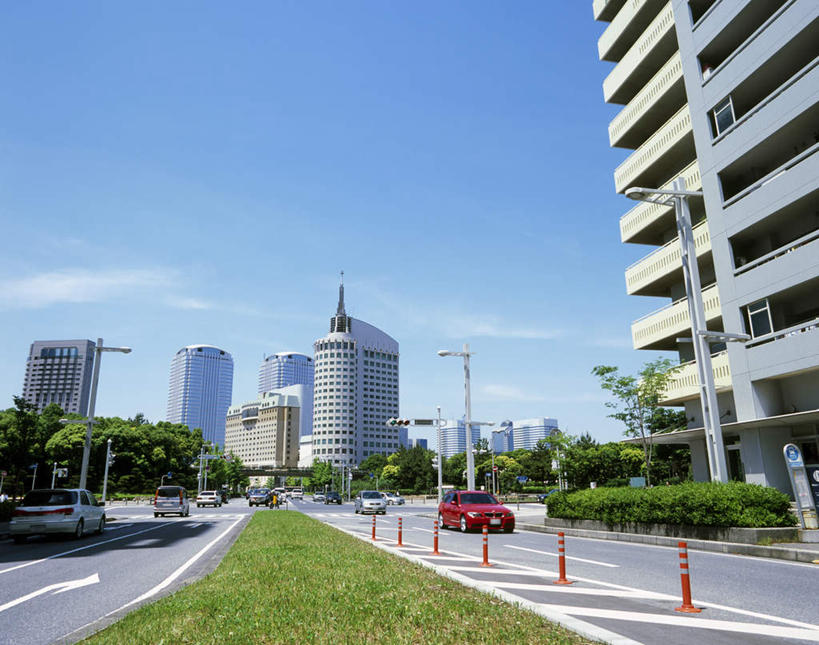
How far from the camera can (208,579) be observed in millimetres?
9406

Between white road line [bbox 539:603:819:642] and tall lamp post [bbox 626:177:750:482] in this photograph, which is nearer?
white road line [bbox 539:603:819:642]

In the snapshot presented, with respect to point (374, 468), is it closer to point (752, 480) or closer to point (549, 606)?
point (752, 480)

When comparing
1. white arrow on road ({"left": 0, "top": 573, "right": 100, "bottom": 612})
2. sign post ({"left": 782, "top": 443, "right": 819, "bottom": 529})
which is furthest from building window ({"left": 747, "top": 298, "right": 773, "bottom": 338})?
white arrow on road ({"left": 0, "top": 573, "right": 100, "bottom": 612})

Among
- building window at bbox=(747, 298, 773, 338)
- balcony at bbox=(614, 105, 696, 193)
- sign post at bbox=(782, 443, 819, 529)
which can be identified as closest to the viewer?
sign post at bbox=(782, 443, 819, 529)

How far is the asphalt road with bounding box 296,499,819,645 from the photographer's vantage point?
6.42 metres

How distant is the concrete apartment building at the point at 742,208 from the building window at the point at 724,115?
6cm

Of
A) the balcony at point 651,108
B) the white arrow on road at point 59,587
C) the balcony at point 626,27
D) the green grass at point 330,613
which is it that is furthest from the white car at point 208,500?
the green grass at point 330,613

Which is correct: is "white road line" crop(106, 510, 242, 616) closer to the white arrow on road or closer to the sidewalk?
the white arrow on road

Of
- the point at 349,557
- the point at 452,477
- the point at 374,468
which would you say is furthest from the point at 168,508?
the point at 374,468

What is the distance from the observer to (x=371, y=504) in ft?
138

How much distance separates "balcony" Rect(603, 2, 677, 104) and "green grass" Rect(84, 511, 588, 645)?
31.6 m

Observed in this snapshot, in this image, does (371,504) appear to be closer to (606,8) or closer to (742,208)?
(742,208)

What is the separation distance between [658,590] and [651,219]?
84.1 feet

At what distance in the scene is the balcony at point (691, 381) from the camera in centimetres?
2602
